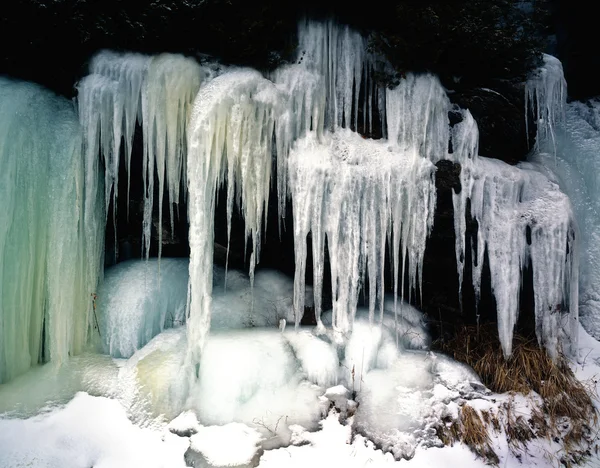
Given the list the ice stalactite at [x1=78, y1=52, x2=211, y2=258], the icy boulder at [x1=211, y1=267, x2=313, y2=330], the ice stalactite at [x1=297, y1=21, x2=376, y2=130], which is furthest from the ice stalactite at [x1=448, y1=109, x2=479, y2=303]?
the ice stalactite at [x1=78, y1=52, x2=211, y2=258]

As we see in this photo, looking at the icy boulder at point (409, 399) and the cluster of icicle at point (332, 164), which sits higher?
the cluster of icicle at point (332, 164)

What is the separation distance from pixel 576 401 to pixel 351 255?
2837 mm

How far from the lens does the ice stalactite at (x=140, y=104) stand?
4.27 metres

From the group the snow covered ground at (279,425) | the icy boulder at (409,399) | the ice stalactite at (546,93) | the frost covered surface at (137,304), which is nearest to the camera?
the snow covered ground at (279,425)

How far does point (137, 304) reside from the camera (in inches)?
186

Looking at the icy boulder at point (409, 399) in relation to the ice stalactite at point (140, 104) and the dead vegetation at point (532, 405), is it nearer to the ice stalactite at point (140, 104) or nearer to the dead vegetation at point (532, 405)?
the dead vegetation at point (532, 405)

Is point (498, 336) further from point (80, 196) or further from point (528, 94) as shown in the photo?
point (80, 196)

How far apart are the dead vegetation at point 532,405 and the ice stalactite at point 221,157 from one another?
2.83 metres

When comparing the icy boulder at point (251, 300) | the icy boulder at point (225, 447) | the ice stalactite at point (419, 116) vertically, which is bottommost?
the icy boulder at point (225, 447)

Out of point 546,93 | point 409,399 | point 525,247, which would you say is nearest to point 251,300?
point 409,399

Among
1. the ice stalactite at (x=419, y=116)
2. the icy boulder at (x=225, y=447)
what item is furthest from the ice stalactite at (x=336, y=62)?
the icy boulder at (x=225, y=447)

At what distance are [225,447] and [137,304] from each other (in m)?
2.04

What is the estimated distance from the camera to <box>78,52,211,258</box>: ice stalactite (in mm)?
4266

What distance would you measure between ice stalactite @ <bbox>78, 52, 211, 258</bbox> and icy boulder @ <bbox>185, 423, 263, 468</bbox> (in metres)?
2.04
